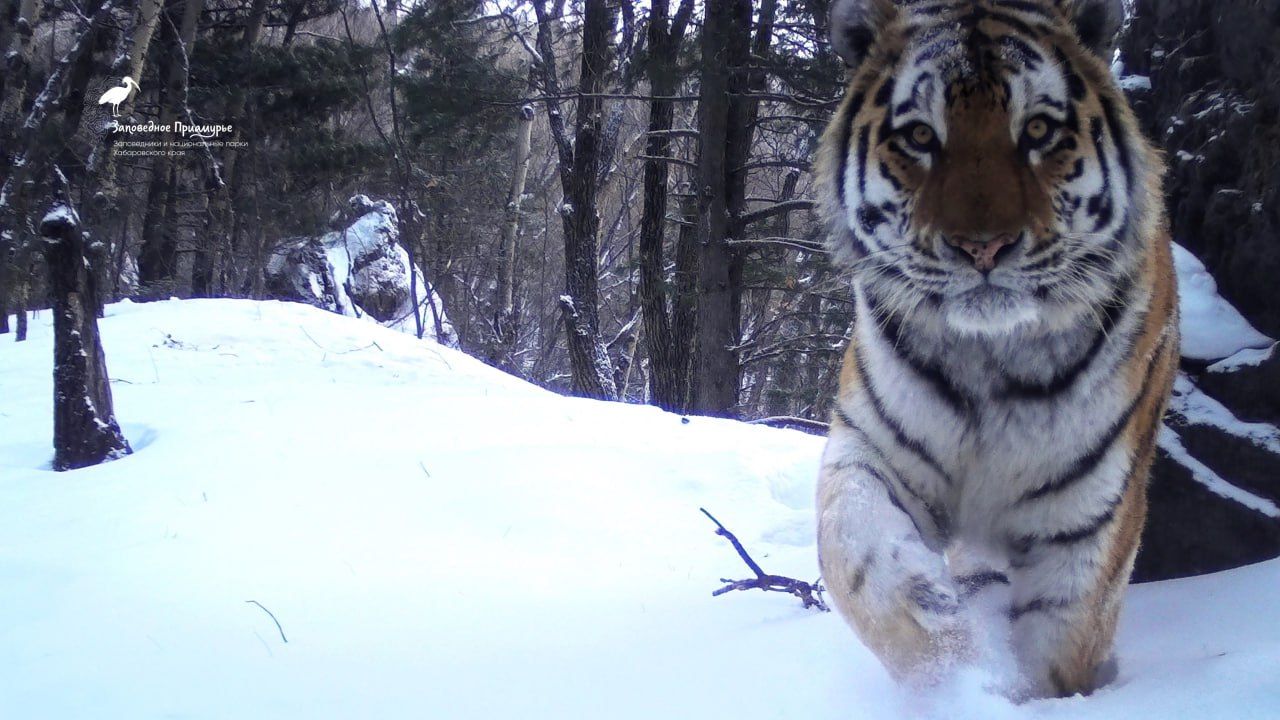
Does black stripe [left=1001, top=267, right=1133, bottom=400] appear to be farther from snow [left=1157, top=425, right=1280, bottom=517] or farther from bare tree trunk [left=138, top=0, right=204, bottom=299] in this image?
bare tree trunk [left=138, top=0, right=204, bottom=299]

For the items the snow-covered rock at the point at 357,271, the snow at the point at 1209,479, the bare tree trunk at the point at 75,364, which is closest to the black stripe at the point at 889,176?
the snow at the point at 1209,479

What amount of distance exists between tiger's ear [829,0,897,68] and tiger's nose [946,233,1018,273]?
0.78 metres

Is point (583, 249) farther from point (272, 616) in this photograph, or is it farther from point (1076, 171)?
point (1076, 171)

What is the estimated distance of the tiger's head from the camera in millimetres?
1955

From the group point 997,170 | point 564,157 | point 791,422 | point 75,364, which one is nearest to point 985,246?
point 997,170

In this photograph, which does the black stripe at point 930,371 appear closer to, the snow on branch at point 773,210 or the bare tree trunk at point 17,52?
the snow on branch at point 773,210

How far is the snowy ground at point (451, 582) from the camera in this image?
2.02 meters

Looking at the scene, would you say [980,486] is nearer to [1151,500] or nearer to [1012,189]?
[1012,189]

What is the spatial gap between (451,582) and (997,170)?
1901 mm

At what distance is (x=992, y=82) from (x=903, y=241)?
15.2 inches

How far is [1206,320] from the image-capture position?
9.70 feet

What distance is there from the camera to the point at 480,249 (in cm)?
2130

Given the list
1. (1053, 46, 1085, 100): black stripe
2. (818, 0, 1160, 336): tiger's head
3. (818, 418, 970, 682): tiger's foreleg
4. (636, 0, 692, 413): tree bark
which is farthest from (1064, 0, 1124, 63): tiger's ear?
(636, 0, 692, 413): tree bark

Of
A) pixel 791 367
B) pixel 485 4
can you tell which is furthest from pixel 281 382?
pixel 791 367
